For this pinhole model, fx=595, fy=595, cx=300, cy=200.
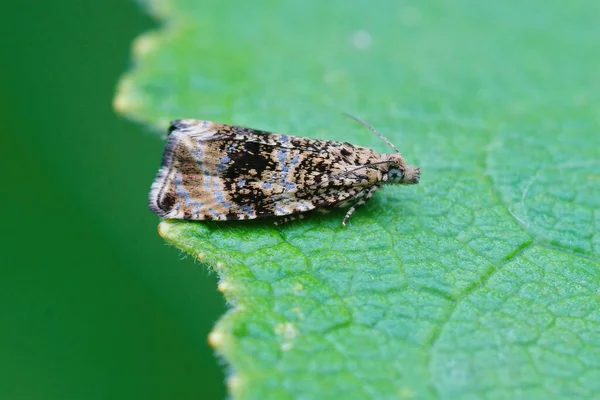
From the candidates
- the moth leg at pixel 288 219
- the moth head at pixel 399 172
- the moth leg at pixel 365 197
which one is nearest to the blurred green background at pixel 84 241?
the moth leg at pixel 288 219

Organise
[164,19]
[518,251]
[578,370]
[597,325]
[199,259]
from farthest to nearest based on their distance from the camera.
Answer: [164,19] < [518,251] < [199,259] < [597,325] < [578,370]

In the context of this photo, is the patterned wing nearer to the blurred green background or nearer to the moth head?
the moth head

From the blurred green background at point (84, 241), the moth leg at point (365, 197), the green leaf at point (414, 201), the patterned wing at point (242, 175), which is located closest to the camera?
the green leaf at point (414, 201)

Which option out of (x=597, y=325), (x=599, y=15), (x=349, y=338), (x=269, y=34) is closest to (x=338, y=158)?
(x=349, y=338)

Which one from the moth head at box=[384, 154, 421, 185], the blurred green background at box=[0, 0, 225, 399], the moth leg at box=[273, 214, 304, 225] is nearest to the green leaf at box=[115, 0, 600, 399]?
the moth leg at box=[273, 214, 304, 225]

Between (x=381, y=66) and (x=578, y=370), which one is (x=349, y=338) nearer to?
(x=578, y=370)

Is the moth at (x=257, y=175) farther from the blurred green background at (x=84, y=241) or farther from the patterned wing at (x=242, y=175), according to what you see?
the blurred green background at (x=84, y=241)

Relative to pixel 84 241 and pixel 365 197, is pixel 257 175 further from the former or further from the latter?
pixel 84 241
